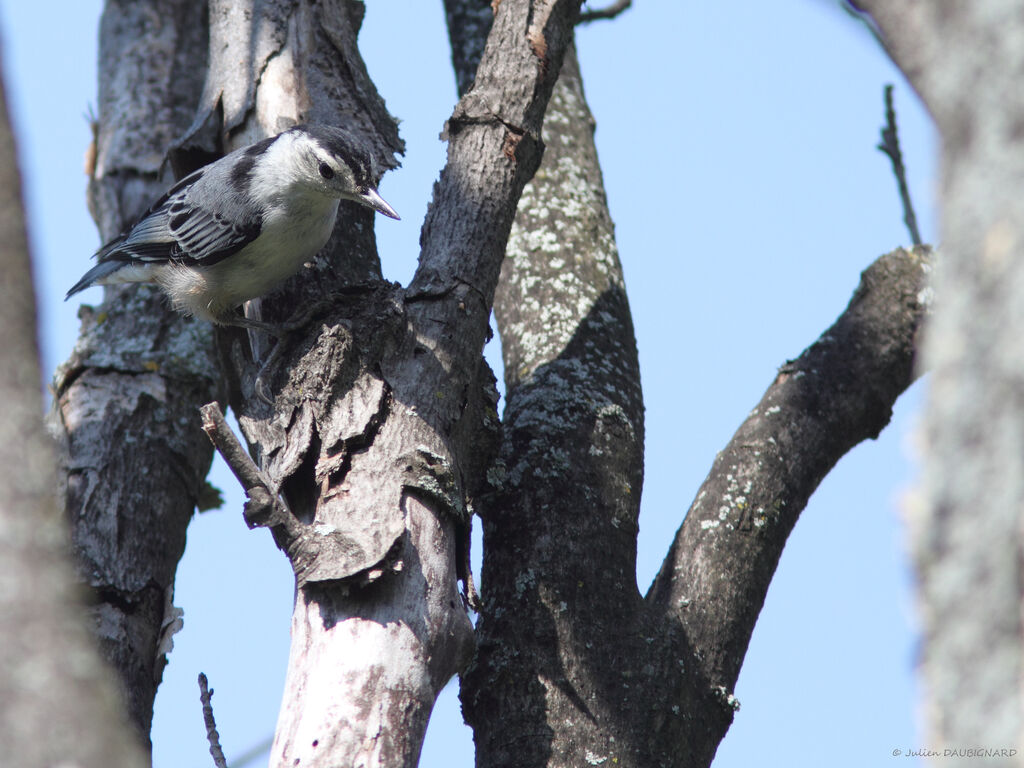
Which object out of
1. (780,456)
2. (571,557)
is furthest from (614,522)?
(780,456)

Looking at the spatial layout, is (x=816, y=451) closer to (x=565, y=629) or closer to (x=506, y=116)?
(x=565, y=629)

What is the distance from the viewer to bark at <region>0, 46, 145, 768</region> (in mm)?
901

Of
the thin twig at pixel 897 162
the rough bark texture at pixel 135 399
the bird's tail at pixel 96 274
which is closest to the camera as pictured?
the rough bark texture at pixel 135 399

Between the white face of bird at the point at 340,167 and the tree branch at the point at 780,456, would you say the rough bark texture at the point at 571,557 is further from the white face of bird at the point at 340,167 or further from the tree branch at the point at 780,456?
the white face of bird at the point at 340,167

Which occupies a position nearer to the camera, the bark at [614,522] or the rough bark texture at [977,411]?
the rough bark texture at [977,411]

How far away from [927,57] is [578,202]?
2.96 meters

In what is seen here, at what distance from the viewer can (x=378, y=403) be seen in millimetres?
2471

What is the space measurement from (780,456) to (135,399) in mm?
2219

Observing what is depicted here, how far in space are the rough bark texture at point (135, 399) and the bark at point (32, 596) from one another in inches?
82.5

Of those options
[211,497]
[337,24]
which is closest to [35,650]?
[337,24]

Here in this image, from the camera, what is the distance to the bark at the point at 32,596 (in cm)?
90

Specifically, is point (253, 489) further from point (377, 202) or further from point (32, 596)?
point (377, 202)

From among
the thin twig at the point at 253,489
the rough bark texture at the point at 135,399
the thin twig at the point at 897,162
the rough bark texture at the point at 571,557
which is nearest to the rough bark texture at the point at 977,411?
the thin twig at the point at 253,489

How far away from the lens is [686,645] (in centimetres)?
274
